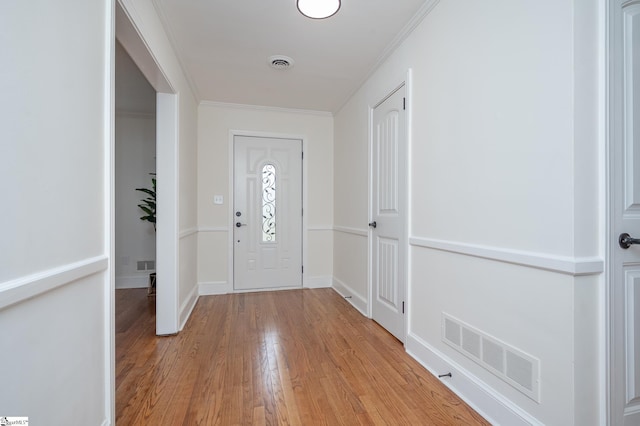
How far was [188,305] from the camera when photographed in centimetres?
305

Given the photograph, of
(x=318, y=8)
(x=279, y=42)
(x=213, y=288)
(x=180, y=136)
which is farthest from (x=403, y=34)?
(x=213, y=288)

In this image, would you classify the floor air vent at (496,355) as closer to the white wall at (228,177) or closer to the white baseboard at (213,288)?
the white wall at (228,177)

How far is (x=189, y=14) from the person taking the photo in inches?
81.9

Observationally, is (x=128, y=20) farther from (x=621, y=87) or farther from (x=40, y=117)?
(x=621, y=87)

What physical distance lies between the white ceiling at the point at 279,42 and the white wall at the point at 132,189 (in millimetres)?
1279

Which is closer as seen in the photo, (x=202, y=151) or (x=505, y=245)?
(x=505, y=245)

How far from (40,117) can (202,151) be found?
9.60 ft

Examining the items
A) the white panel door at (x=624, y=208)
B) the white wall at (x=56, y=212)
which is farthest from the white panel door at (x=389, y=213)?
the white wall at (x=56, y=212)

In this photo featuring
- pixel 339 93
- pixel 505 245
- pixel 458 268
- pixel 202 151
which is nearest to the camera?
pixel 505 245

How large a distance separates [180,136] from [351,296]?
2.50 m

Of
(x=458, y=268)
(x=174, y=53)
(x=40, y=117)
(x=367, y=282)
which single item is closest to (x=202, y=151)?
(x=174, y=53)

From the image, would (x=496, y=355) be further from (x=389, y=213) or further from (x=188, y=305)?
(x=188, y=305)

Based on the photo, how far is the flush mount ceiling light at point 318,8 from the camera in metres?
1.88

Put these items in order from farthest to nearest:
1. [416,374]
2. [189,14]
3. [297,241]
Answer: [297,241] → [189,14] → [416,374]
